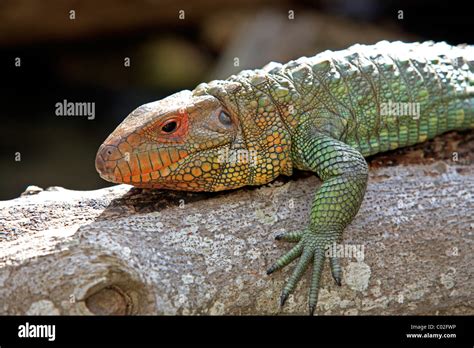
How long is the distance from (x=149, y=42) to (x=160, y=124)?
12.0 meters

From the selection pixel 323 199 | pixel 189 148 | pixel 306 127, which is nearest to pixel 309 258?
pixel 323 199

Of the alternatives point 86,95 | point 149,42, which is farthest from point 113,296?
point 149,42

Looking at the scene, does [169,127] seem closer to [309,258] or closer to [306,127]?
[306,127]

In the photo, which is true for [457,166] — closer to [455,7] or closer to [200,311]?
[200,311]

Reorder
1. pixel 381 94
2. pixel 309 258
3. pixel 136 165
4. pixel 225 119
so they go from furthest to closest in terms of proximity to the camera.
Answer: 1. pixel 381 94
2. pixel 225 119
3. pixel 136 165
4. pixel 309 258

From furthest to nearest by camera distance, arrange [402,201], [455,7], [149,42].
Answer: [149,42]
[455,7]
[402,201]

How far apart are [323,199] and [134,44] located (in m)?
12.6

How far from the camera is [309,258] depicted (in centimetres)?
550

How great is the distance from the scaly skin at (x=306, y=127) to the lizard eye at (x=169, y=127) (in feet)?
0.04

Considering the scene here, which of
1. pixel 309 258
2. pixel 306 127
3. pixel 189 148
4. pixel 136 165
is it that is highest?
pixel 306 127

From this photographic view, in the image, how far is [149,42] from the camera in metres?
17.3

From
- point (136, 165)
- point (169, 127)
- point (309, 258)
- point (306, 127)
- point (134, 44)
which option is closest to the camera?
point (309, 258)

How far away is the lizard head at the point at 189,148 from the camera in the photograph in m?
5.67

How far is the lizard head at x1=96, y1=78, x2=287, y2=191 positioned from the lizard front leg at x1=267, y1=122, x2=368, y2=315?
11.0 inches
